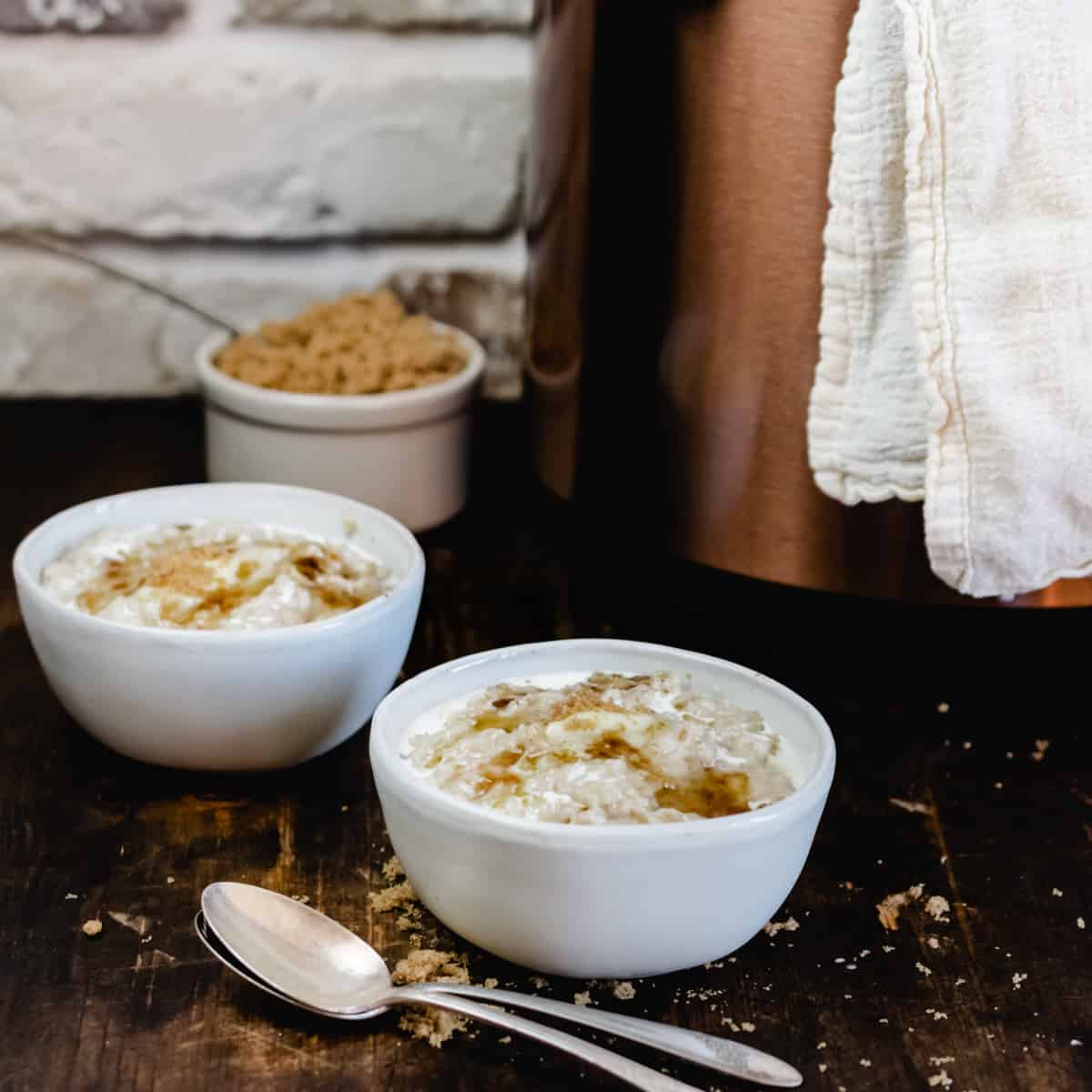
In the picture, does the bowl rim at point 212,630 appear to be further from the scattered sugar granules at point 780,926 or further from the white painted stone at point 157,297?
the white painted stone at point 157,297

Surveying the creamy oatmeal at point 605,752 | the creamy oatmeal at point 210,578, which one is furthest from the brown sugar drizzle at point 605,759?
the creamy oatmeal at point 210,578

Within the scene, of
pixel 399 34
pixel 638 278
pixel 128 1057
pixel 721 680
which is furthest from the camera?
pixel 399 34

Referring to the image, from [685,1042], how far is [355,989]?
112 mm

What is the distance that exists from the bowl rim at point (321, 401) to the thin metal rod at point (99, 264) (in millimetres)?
125

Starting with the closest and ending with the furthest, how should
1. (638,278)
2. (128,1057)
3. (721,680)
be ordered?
(128,1057)
(721,680)
(638,278)

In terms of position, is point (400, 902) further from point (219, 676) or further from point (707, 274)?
point (707, 274)

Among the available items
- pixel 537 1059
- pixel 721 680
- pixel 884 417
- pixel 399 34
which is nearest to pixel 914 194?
pixel 884 417

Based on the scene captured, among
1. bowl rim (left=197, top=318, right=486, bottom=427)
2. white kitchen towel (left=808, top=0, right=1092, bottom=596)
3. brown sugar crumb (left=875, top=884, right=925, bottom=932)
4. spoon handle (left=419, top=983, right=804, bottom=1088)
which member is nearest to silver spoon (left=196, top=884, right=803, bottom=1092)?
spoon handle (left=419, top=983, right=804, bottom=1088)

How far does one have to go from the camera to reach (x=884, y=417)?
0.62 m

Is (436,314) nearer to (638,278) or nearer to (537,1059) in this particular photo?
(638,278)

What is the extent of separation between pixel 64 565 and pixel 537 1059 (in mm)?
317

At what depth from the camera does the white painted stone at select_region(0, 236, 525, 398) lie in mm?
1024

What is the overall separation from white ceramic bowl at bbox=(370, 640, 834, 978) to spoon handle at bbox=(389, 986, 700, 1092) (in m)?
0.03

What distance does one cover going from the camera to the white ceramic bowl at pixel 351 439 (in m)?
0.85
